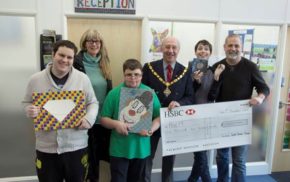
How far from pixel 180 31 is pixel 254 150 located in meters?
1.86

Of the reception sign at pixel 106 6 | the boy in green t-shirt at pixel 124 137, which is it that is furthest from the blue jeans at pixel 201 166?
the reception sign at pixel 106 6

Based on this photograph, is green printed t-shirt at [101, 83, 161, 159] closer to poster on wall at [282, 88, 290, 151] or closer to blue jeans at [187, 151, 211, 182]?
blue jeans at [187, 151, 211, 182]

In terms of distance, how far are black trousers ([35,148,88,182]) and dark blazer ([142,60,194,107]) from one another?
806 millimetres

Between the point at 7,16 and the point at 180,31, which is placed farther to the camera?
the point at 180,31

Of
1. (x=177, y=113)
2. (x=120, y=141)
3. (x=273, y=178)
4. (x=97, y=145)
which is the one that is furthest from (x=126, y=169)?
(x=273, y=178)

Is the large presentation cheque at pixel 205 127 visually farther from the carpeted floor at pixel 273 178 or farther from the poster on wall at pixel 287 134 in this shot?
the poster on wall at pixel 287 134

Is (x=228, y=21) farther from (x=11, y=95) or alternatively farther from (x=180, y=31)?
(x=11, y=95)

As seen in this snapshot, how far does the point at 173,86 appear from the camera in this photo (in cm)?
219

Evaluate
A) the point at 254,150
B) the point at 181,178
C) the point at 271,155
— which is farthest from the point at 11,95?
the point at 271,155

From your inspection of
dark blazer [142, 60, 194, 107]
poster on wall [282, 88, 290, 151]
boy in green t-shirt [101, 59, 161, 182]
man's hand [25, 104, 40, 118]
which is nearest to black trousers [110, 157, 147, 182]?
boy in green t-shirt [101, 59, 161, 182]

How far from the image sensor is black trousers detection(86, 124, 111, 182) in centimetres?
235

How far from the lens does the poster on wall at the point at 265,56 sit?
3.01 metres

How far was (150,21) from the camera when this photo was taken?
2697 mm

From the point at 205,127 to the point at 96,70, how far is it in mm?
1168
